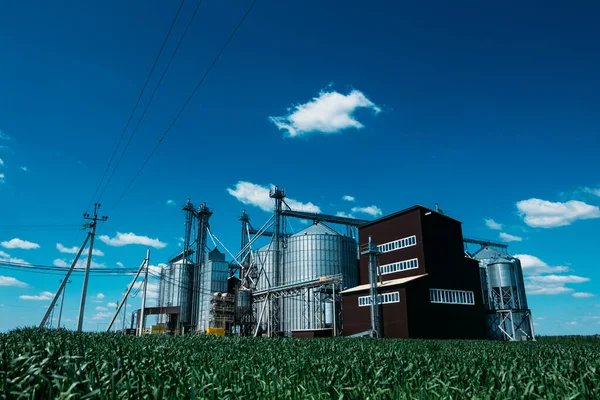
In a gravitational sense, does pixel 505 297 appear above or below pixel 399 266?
below

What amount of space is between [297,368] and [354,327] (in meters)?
38.7

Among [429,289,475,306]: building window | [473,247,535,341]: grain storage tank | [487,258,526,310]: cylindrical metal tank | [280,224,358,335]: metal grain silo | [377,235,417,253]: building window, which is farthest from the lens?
[280,224,358,335]: metal grain silo

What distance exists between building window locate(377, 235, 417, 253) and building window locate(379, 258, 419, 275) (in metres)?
1.75

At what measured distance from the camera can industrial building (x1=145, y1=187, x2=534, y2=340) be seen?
1612 inches

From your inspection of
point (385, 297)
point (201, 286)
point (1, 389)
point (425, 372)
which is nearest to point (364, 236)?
point (385, 297)

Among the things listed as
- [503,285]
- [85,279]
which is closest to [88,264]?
[85,279]

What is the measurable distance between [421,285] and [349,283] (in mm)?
21566

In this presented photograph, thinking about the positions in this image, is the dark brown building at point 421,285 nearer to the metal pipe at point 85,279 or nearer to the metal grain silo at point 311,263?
the metal grain silo at point 311,263

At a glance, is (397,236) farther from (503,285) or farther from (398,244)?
(503,285)

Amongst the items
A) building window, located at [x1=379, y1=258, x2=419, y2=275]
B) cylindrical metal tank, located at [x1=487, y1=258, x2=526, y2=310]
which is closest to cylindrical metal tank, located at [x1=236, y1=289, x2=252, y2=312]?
building window, located at [x1=379, y1=258, x2=419, y2=275]

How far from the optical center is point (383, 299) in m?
41.5

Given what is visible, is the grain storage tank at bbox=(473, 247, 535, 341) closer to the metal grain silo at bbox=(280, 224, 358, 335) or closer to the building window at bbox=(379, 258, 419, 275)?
the building window at bbox=(379, 258, 419, 275)

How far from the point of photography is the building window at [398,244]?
144 feet

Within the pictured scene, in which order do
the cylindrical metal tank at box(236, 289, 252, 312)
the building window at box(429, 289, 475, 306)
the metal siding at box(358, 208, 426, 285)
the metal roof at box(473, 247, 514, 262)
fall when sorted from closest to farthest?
1. the building window at box(429, 289, 475, 306)
2. the metal siding at box(358, 208, 426, 285)
3. the cylindrical metal tank at box(236, 289, 252, 312)
4. the metal roof at box(473, 247, 514, 262)
